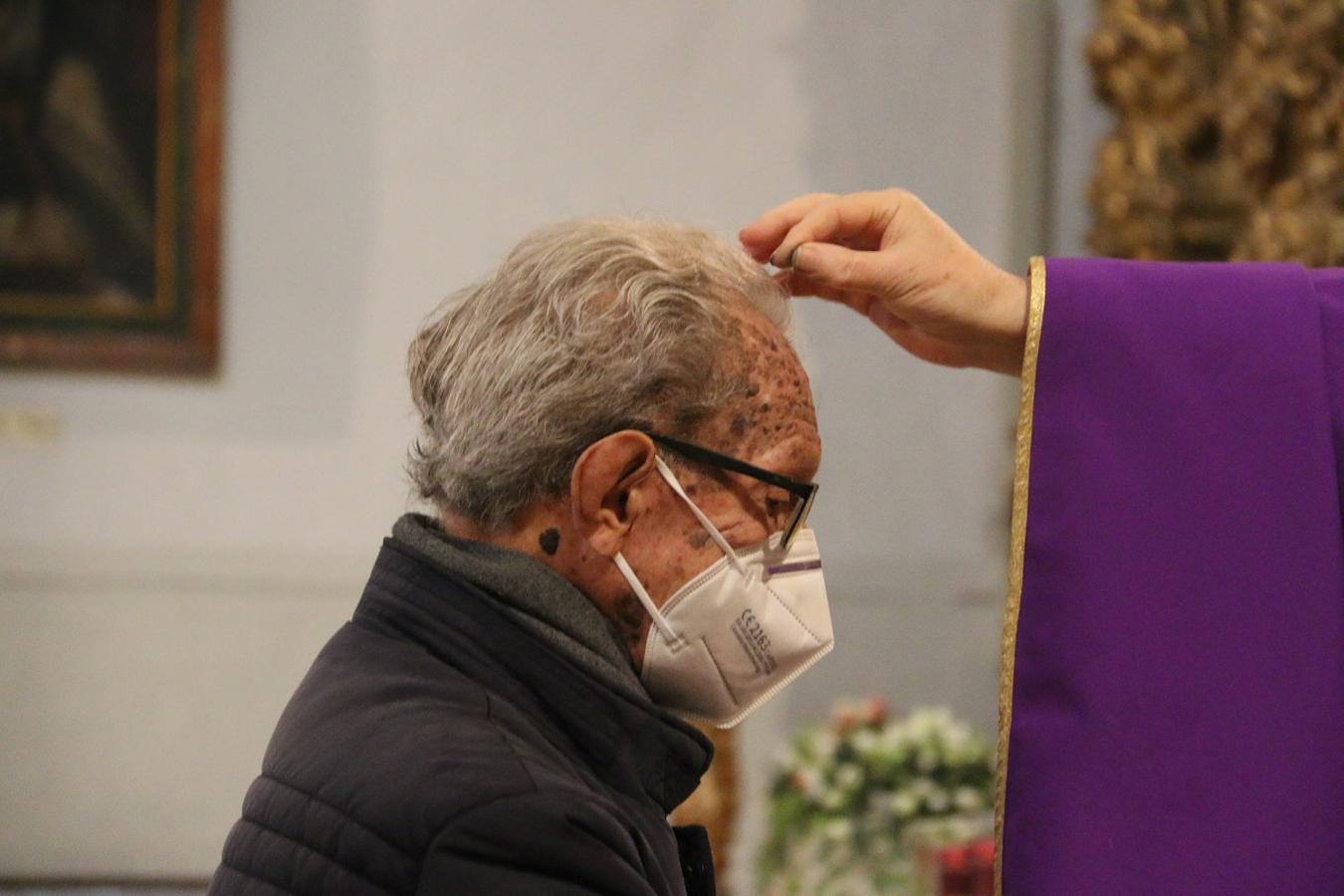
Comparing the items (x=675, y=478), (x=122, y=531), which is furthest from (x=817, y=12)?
(x=675, y=478)

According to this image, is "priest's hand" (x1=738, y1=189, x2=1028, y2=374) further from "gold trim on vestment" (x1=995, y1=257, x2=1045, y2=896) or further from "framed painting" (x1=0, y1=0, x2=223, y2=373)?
Answer: "framed painting" (x1=0, y1=0, x2=223, y2=373)

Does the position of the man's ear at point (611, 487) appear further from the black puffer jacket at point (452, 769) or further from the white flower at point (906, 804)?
the white flower at point (906, 804)

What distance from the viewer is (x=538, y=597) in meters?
1.40

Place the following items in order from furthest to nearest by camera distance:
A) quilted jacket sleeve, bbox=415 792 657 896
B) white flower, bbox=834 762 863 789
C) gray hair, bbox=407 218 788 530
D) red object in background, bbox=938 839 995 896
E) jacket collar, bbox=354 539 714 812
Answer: white flower, bbox=834 762 863 789 → red object in background, bbox=938 839 995 896 → gray hair, bbox=407 218 788 530 → jacket collar, bbox=354 539 714 812 → quilted jacket sleeve, bbox=415 792 657 896

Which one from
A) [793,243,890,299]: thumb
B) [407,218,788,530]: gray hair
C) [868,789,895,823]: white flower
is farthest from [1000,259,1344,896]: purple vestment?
[868,789,895,823]: white flower

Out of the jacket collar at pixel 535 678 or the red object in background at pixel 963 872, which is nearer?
the jacket collar at pixel 535 678

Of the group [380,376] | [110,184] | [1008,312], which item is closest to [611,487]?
[1008,312]

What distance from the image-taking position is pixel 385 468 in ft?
15.8

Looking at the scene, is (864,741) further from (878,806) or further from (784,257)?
(784,257)

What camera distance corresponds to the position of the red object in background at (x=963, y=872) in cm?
352

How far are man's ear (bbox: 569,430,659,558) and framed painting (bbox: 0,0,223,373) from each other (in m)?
3.59

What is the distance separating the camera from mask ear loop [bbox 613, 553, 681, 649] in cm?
150

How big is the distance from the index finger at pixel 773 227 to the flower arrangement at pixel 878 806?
230cm

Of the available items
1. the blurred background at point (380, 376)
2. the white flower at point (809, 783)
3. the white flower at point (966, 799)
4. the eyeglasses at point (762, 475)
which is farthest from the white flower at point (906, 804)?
the eyeglasses at point (762, 475)
